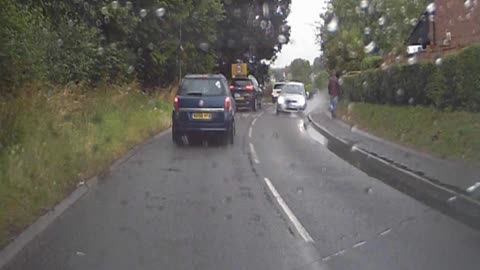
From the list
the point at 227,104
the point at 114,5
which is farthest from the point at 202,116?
the point at 114,5

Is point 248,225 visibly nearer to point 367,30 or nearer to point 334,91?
point 334,91

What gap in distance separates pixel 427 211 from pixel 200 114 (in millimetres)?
8969

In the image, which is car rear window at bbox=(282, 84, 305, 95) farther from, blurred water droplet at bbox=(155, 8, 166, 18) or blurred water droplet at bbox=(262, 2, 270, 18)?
blurred water droplet at bbox=(262, 2, 270, 18)

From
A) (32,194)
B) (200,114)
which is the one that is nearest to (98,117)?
(200,114)

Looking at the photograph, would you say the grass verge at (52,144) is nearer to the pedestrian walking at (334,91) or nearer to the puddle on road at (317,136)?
the puddle on road at (317,136)

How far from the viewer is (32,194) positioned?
28.9 ft

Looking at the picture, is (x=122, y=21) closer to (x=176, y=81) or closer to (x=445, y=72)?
(x=176, y=81)

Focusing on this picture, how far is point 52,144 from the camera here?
1148cm

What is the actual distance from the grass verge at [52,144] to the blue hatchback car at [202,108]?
51.6 inches

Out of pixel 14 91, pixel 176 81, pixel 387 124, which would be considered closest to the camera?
pixel 14 91

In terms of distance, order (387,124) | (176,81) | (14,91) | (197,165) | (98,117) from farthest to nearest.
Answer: (176,81) < (387,124) < (98,117) < (197,165) < (14,91)

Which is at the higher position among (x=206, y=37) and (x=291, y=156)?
(x=206, y=37)

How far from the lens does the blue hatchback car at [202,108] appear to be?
17141 millimetres

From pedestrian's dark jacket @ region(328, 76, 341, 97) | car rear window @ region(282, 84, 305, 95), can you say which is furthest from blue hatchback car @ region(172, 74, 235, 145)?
car rear window @ region(282, 84, 305, 95)
